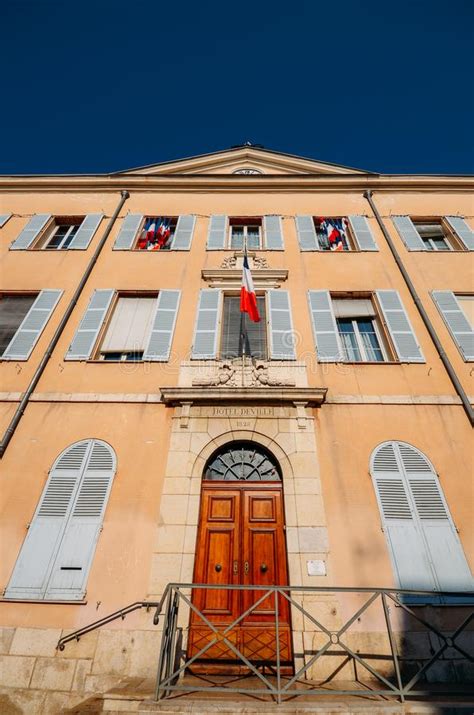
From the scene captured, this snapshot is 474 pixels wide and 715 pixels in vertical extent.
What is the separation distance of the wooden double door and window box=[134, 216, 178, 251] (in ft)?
20.1

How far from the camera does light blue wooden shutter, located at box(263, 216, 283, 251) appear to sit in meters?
8.94

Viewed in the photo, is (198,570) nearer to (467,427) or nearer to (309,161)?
(467,427)

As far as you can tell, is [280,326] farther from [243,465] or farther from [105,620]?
[105,620]

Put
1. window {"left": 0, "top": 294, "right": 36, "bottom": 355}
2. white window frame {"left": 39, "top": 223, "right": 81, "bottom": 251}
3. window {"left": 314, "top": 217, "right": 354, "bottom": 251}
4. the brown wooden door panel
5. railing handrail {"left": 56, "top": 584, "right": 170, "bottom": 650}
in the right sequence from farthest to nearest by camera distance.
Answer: window {"left": 314, "top": 217, "right": 354, "bottom": 251}
white window frame {"left": 39, "top": 223, "right": 81, "bottom": 251}
window {"left": 0, "top": 294, "right": 36, "bottom": 355}
the brown wooden door panel
railing handrail {"left": 56, "top": 584, "right": 170, "bottom": 650}

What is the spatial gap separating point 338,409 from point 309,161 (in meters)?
9.04

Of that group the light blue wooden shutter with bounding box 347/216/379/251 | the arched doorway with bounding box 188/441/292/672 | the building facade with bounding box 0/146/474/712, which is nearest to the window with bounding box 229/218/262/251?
Answer: the building facade with bounding box 0/146/474/712

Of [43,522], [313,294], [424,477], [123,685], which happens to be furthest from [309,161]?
[123,685]

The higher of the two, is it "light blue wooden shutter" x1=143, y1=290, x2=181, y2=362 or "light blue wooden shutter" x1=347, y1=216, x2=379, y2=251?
"light blue wooden shutter" x1=347, y1=216, x2=379, y2=251

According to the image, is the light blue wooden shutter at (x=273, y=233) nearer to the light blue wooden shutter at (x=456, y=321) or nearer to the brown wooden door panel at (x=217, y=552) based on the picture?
the light blue wooden shutter at (x=456, y=321)

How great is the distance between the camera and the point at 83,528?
5.09 m

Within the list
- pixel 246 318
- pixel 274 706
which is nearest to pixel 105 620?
pixel 274 706

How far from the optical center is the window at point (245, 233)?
378 inches

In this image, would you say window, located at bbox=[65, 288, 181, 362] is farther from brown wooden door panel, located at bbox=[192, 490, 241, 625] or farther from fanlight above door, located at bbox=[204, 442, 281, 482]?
brown wooden door panel, located at bbox=[192, 490, 241, 625]

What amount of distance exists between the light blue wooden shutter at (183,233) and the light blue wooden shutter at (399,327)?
4613 millimetres
